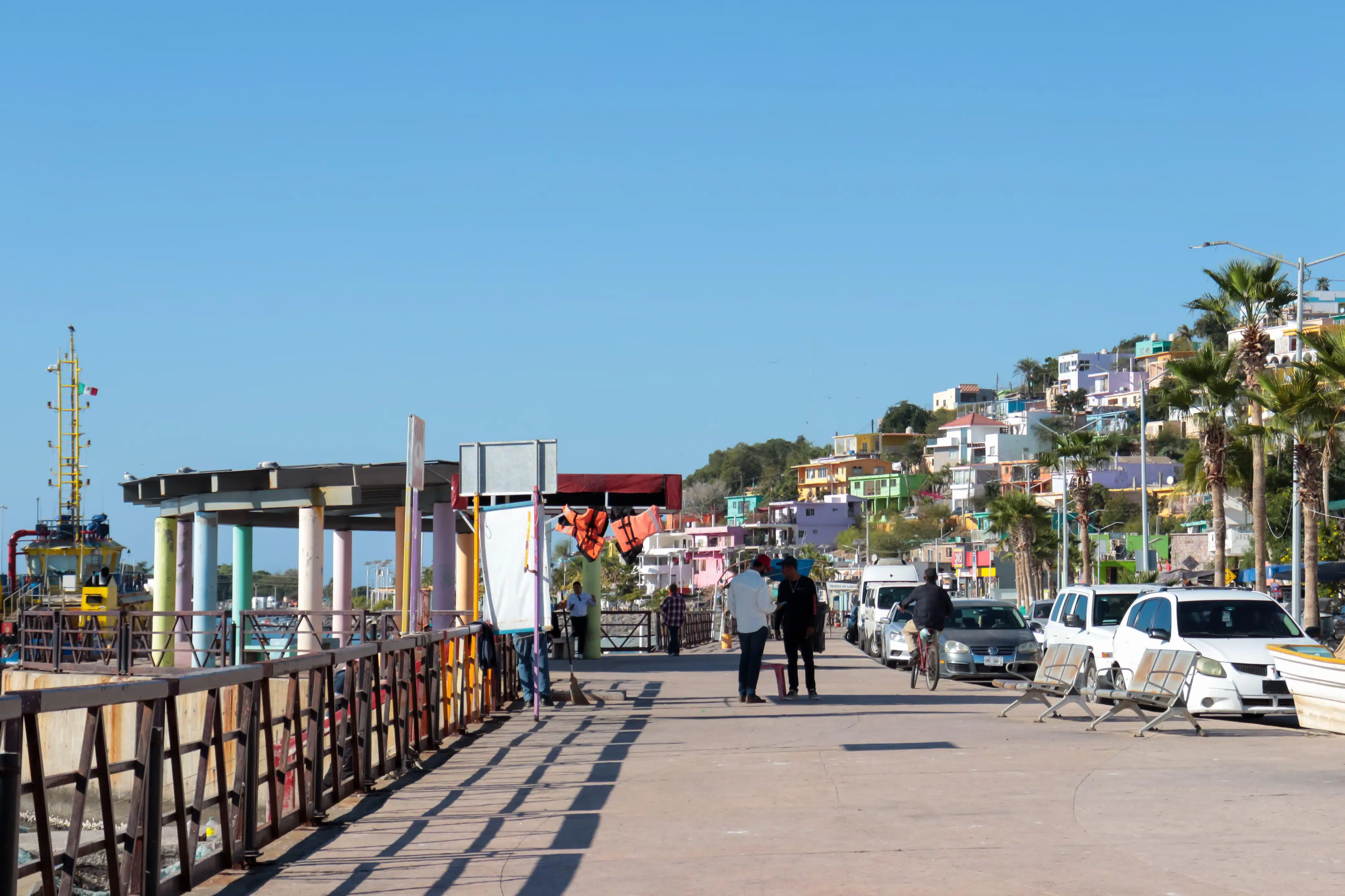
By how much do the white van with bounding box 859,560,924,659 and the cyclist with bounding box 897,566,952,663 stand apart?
24.9ft

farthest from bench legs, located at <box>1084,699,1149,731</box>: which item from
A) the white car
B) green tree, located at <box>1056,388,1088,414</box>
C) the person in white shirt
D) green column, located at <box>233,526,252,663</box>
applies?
green tree, located at <box>1056,388,1088,414</box>

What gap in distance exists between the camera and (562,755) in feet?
40.7

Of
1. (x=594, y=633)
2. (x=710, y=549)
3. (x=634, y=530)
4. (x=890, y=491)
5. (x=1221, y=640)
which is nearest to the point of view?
(x=1221, y=640)

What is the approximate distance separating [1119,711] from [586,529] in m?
16.4

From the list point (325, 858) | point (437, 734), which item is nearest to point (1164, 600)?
point (437, 734)

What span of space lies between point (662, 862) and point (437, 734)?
616 centimetres

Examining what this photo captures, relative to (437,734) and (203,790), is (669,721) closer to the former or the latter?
(437,734)

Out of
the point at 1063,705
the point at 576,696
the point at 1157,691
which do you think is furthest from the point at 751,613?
the point at 1157,691

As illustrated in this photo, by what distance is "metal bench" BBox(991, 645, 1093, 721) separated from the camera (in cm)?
1505

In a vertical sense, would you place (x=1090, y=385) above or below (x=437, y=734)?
above

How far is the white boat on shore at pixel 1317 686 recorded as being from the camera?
544 inches

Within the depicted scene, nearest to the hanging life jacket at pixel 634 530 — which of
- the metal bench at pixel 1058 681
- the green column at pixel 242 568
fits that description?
the green column at pixel 242 568

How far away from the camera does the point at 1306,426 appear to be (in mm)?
30484

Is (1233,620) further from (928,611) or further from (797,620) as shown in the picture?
(797,620)
